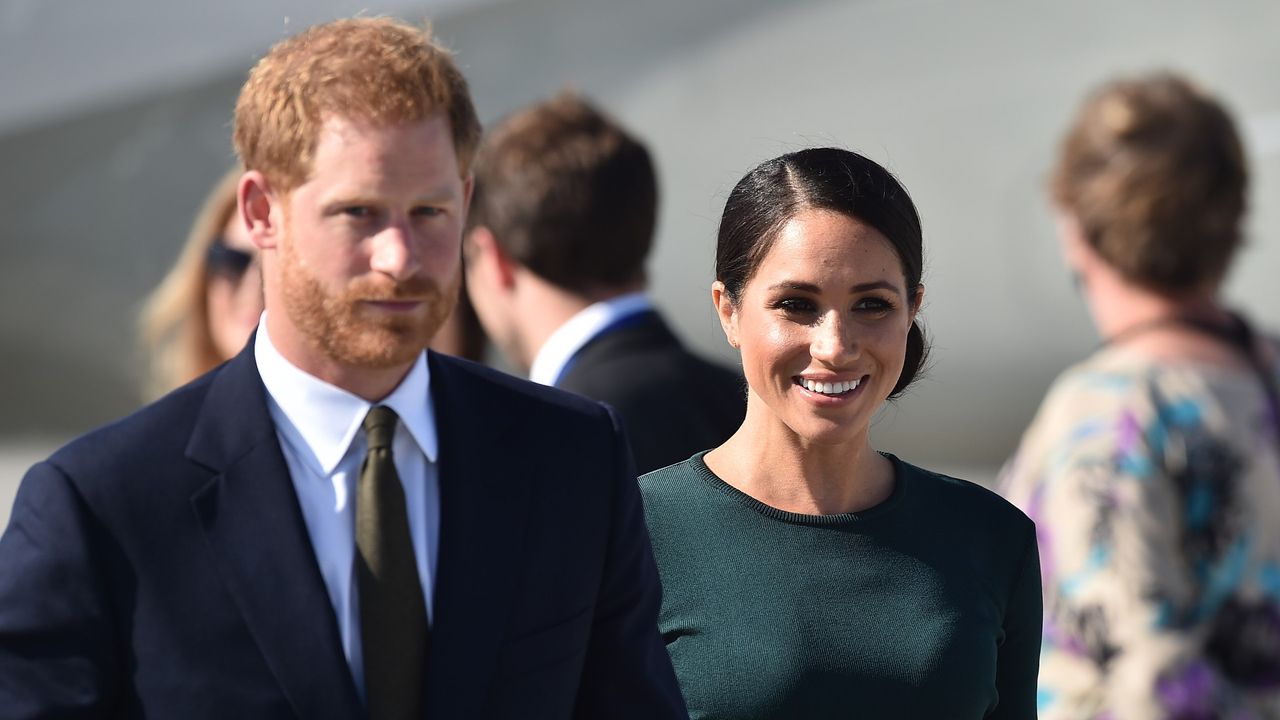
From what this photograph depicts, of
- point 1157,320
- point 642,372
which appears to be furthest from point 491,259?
point 1157,320

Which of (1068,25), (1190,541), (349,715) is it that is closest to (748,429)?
(349,715)

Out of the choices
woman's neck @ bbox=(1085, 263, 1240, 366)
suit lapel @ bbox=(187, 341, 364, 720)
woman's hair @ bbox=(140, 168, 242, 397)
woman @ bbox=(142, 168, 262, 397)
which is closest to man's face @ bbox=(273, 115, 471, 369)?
suit lapel @ bbox=(187, 341, 364, 720)

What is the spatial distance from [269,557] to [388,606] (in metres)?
0.12

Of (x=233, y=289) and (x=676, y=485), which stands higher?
(x=233, y=289)

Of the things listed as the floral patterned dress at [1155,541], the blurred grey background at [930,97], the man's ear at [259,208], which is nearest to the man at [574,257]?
the floral patterned dress at [1155,541]

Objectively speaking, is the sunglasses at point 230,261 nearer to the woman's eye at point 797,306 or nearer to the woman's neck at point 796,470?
the woman's neck at point 796,470

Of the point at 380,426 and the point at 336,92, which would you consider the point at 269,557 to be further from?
the point at 336,92

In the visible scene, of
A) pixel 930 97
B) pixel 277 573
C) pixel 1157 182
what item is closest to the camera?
pixel 277 573

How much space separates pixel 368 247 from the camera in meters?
1.48

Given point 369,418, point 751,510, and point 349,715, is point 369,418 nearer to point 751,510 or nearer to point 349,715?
point 349,715

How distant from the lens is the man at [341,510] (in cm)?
142

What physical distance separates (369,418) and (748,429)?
45 cm

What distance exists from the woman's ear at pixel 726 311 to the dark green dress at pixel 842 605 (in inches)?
7.3

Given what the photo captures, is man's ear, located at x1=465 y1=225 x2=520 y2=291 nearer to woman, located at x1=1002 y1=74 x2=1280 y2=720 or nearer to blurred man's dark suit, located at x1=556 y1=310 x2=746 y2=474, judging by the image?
blurred man's dark suit, located at x1=556 y1=310 x2=746 y2=474
